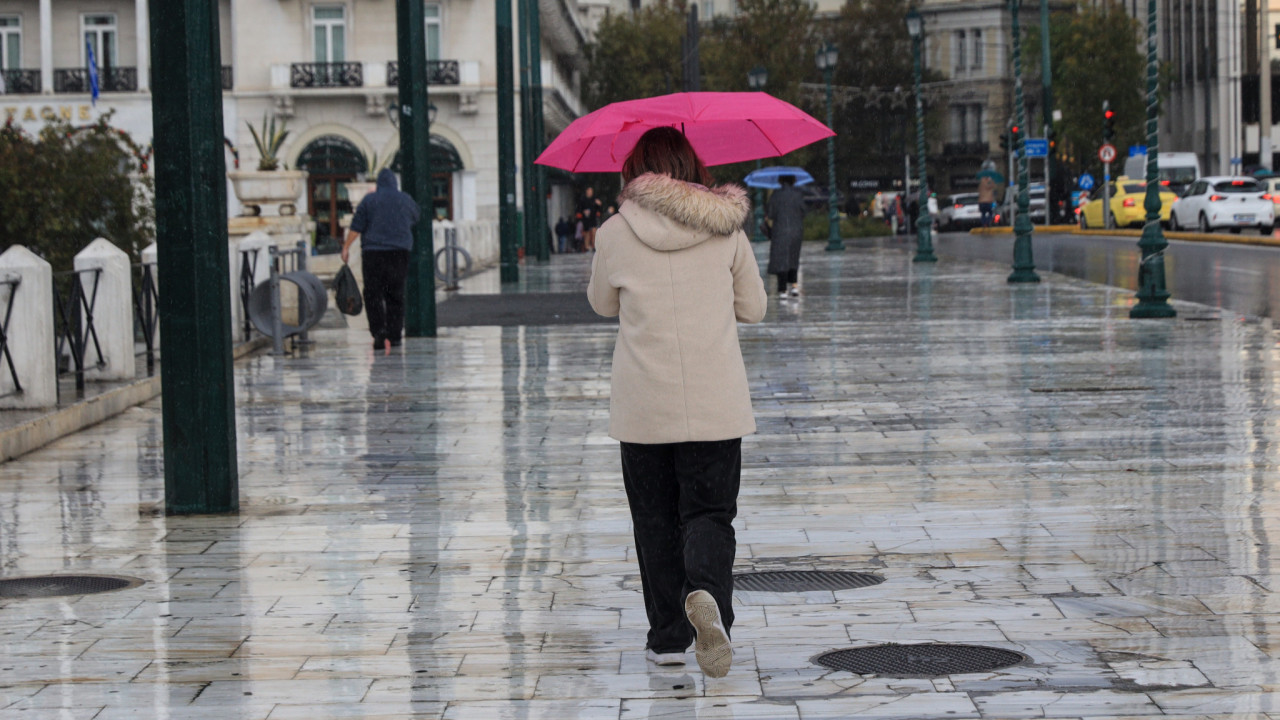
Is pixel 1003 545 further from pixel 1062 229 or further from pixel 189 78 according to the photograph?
pixel 1062 229

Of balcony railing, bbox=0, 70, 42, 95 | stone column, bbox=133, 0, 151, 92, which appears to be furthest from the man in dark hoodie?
balcony railing, bbox=0, 70, 42, 95

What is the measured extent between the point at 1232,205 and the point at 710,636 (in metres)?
42.5

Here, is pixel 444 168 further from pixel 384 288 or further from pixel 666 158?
pixel 666 158

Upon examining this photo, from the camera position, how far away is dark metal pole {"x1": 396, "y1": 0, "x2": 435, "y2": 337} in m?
18.4

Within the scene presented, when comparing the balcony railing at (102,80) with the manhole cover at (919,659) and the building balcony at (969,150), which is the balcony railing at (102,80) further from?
the building balcony at (969,150)

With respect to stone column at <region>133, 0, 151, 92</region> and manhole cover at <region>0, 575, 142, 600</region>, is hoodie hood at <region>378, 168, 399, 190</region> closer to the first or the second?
manhole cover at <region>0, 575, 142, 600</region>

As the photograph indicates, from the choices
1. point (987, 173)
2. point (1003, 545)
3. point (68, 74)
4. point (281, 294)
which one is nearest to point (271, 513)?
point (1003, 545)

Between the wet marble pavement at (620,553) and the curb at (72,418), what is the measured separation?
0.48 feet

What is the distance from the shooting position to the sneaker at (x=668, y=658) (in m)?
5.39

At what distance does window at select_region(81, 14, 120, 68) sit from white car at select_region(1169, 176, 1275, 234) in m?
33.7

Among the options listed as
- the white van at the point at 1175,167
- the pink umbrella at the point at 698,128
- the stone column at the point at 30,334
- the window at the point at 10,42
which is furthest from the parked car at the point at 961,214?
the pink umbrella at the point at 698,128

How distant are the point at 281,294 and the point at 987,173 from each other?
6404cm

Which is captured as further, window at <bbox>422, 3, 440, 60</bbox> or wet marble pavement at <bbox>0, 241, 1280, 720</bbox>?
window at <bbox>422, 3, 440, 60</bbox>

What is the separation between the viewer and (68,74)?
56531 millimetres
